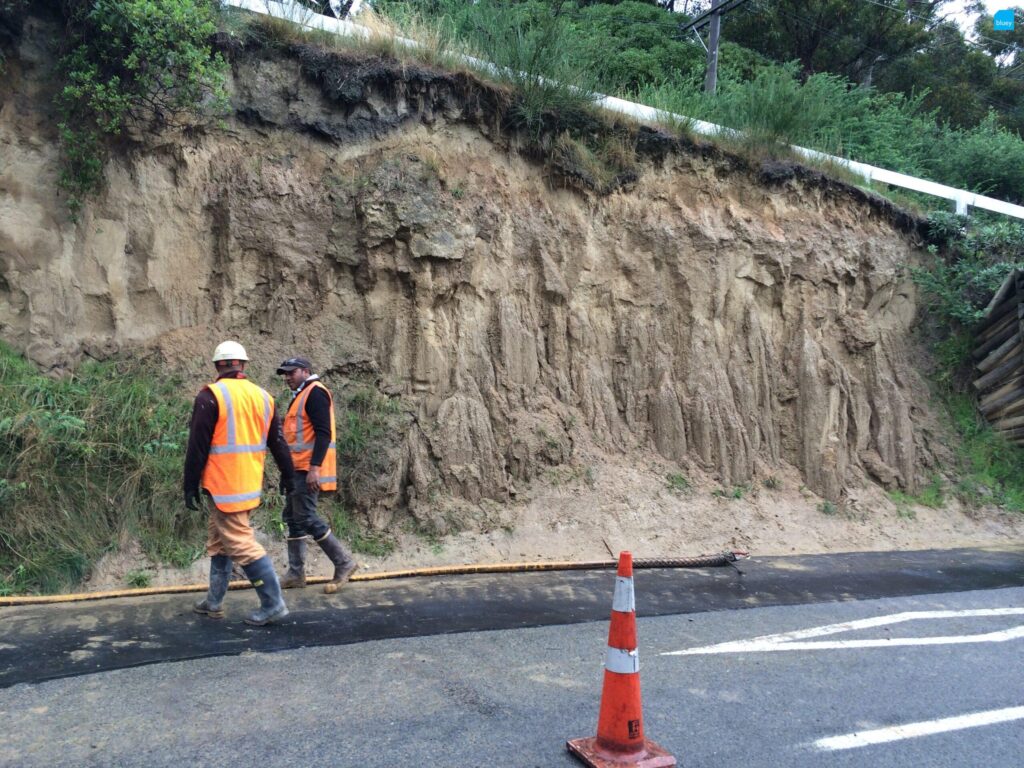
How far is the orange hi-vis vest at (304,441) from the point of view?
6867 mm

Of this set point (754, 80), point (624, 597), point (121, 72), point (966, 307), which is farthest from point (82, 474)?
point (754, 80)

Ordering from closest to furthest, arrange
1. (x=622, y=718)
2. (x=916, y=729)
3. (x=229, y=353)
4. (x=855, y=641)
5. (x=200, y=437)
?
(x=622, y=718)
(x=916, y=729)
(x=200, y=437)
(x=229, y=353)
(x=855, y=641)

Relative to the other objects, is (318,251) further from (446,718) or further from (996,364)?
(996,364)

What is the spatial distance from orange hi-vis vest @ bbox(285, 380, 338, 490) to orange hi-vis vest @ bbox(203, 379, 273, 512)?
3.12 ft

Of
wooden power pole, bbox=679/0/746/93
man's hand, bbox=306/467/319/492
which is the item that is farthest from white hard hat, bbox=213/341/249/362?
wooden power pole, bbox=679/0/746/93

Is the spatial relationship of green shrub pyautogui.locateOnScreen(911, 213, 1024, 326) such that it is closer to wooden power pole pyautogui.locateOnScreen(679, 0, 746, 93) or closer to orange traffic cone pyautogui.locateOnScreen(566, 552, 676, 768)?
wooden power pole pyautogui.locateOnScreen(679, 0, 746, 93)

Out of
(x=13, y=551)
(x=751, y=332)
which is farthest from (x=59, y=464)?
(x=751, y=332)

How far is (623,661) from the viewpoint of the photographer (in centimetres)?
400

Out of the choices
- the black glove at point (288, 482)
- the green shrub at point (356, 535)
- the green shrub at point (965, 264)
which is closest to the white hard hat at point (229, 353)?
the black glove at point (288, 482)

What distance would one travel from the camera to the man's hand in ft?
22.2

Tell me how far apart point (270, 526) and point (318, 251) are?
3031mm

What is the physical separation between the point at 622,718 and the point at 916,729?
1.78 m

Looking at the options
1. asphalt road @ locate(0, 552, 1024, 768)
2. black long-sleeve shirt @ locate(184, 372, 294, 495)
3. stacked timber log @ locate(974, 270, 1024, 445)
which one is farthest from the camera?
stacked timber log @ locate(974, 270, 1024, 445)

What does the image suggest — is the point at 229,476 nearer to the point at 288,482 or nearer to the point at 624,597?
the point at 288,482
